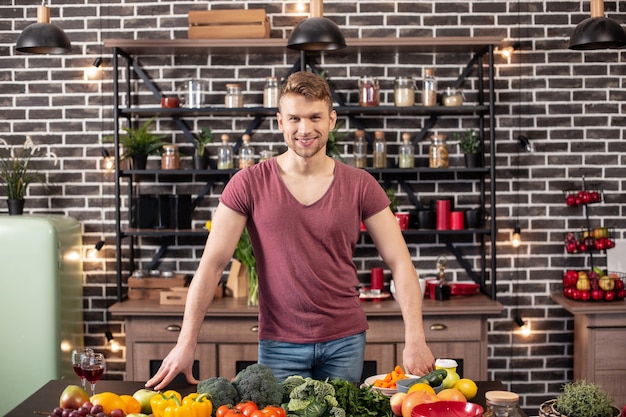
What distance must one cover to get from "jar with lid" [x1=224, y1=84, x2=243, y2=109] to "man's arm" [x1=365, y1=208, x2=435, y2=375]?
77.7 inches

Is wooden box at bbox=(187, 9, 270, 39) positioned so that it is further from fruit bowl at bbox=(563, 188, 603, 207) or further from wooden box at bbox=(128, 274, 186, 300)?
fruit bowl at bbox=(563, 188, 603, 207)

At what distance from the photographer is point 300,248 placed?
269cm

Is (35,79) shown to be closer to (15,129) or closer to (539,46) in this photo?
(15,129)

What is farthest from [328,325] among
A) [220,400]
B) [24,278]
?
[24,278]

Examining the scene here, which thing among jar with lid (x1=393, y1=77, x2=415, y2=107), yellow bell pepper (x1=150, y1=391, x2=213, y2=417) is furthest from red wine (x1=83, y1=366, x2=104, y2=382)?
jar with lid (x1=393, y1=77, x2=415, y2=107)

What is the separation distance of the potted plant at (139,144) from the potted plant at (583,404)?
9.94ft

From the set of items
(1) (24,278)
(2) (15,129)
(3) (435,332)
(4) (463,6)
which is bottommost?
(3) (435,332)

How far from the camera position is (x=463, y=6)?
15.5ft

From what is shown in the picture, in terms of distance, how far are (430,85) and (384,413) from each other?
282 centimetres

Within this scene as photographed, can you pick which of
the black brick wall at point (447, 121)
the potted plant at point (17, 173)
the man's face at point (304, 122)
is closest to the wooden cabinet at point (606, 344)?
the black brick wall at point (447, 121)

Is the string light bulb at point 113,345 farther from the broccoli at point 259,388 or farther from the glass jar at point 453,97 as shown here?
the broccoli at point 259,388

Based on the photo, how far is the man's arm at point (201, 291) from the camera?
2.37m

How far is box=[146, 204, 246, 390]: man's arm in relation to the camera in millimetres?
2369

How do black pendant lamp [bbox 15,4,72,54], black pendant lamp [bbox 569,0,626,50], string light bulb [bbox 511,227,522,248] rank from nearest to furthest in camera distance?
black pendant lamp [bbox 569,0,626,50] < black pendant lamp [bbox 15,4,72,54] < string light bulb [bbox 511,227,522,248]
